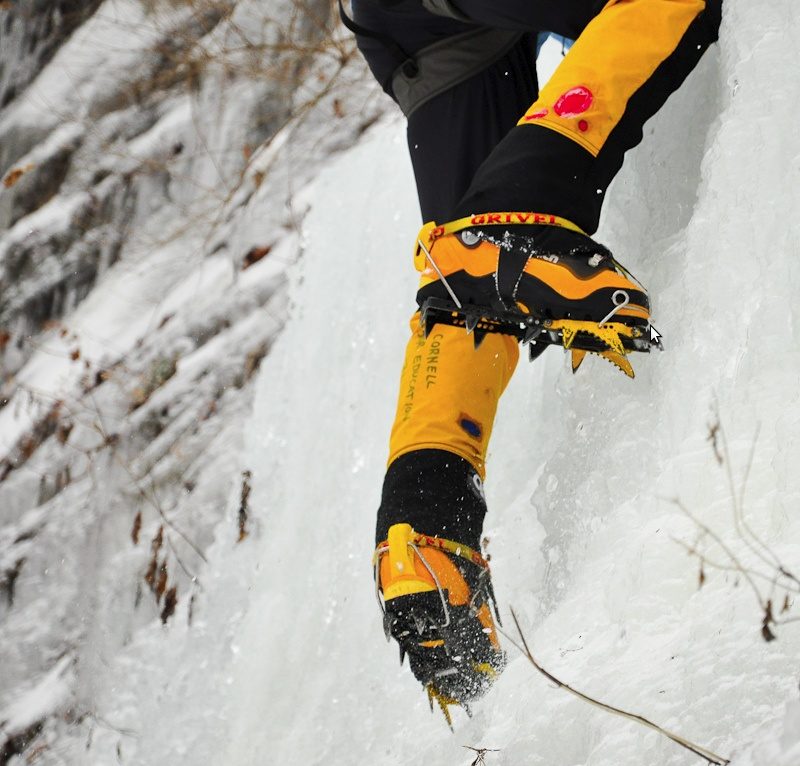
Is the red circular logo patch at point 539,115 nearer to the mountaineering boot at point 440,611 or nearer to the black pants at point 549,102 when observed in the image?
the black pants at point 549,102

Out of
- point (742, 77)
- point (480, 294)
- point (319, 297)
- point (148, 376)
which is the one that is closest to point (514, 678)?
point (480, 294)

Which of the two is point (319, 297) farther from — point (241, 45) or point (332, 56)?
point (241, 45)

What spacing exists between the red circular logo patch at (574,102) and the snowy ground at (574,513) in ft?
0.60

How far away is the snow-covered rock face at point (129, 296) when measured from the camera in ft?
9.13

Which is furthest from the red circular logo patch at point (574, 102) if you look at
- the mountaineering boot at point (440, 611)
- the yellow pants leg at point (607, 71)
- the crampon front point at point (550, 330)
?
the mountaineering boot at point (440, 611)

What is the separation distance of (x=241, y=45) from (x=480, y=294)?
354 centimetres

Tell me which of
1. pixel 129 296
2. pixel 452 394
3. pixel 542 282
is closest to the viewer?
pixel 542 282

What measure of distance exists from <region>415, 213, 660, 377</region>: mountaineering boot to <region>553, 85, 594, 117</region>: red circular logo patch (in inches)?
5.7

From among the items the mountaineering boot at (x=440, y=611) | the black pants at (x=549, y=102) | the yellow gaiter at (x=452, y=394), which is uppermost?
the black pants at (x=549, y=102)

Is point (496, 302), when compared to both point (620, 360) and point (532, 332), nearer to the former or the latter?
point (532, 332)

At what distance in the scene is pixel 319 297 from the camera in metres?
2.50

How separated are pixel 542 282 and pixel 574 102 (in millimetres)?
244

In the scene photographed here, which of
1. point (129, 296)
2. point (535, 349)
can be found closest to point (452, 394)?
point (535, 349)

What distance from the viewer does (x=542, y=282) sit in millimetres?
1053
